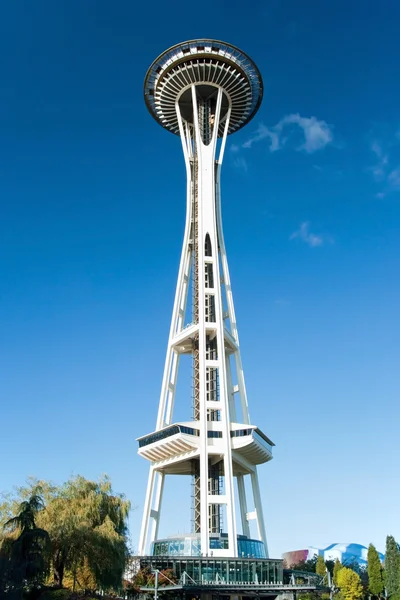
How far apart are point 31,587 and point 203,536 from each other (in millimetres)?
20032

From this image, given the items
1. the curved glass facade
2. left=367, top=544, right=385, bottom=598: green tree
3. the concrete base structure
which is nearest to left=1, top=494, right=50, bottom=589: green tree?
the concrete base structure

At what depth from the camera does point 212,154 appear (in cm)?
6562

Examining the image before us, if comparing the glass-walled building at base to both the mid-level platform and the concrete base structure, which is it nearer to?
the concrete base structure

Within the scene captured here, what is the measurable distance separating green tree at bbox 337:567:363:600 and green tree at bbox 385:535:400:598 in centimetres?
372

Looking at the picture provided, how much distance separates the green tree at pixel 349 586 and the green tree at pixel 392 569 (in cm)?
372

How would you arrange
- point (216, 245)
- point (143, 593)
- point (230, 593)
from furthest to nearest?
1. point (216, 245)
2. point (230, 593)
3. point (143, 593)

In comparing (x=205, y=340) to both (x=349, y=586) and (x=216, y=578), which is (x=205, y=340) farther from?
(x=349, y=586)

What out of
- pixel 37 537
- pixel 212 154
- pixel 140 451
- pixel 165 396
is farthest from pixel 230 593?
pixel 212 154

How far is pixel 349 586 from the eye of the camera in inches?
2889

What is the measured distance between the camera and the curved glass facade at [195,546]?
4875cm

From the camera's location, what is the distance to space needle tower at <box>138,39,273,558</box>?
169 feet

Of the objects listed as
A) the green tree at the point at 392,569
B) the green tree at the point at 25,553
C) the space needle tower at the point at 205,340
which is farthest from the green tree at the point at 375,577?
the green tree at the point at 25,553

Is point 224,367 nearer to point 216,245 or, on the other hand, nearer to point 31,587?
point 216,245

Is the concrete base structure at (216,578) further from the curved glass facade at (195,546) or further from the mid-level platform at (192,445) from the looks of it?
the mid-level platform at (192,445)
